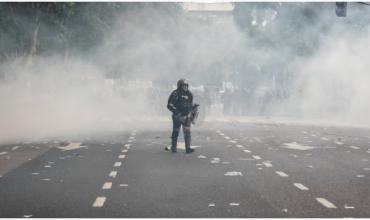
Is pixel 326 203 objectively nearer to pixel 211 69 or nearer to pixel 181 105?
pixel 181 105

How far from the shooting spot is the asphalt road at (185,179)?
780cm

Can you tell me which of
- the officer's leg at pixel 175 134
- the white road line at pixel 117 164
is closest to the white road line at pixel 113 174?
the white road line at pixel 117 164

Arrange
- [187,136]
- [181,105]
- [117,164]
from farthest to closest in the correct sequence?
[181,105] → [187,136] → [117,164]

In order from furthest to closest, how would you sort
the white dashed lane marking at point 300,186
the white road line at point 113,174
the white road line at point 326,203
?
1. the white road line at point 113,174
2. the white dashed lane marking at point 300,186
3. the white road line at point 326,203

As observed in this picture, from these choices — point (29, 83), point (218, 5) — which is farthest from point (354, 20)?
point (218, 5)

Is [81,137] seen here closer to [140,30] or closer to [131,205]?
[131,205]

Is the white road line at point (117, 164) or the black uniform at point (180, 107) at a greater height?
the black uniform at point (180, 107)

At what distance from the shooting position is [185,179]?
10.3 m

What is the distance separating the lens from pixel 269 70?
43281 mm

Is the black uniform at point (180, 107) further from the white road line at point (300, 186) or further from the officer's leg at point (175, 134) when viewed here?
the white road line at point (300, 186)

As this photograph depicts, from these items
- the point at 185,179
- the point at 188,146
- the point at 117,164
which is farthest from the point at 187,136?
the point at 185,179

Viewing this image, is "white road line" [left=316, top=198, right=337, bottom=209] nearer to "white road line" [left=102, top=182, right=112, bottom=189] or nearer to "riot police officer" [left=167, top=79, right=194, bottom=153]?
"white road line" [left=102, top=182, right=112, bottom=189]

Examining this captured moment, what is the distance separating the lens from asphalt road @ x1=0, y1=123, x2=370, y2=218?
7.80m

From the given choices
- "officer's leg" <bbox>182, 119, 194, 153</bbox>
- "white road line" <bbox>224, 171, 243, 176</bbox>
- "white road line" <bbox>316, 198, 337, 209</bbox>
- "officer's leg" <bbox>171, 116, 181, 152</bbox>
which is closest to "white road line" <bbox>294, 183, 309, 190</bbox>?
"white road line" <bbox>316, 198, 337, 209</bbox>
